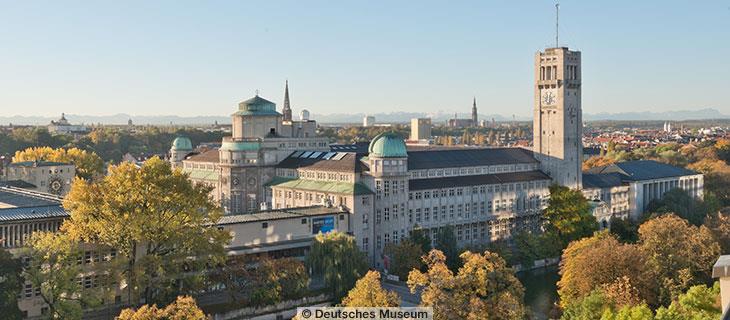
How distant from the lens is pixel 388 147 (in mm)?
77250

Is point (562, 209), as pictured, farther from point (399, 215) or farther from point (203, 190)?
point (203, 190)

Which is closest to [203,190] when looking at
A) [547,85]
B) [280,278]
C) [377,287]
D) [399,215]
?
[280,278]

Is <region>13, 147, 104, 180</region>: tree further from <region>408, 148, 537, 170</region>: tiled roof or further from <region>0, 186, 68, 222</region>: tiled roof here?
<region>0, 186, 68, 222</region>: tiled roof

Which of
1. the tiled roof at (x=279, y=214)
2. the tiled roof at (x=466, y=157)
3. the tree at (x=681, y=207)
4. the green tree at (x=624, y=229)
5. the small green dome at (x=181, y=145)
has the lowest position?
the green tree at (x=624, y=229)

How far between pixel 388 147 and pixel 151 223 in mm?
30431

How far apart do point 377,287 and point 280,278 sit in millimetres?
17200

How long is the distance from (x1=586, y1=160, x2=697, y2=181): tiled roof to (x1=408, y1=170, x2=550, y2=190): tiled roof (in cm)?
1530

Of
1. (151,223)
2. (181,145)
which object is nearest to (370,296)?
(151,223)

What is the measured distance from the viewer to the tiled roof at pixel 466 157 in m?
86.9

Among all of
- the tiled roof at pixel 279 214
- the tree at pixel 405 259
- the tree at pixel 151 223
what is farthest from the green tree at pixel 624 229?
the tree at pixel 151 223

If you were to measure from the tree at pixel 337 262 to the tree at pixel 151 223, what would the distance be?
28.5 ft

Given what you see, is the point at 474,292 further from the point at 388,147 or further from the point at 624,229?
the point at 624,229

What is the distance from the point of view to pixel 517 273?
7669 cm

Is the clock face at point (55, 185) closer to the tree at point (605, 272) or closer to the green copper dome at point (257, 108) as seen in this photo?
the green copper dome at point (257, 108)
